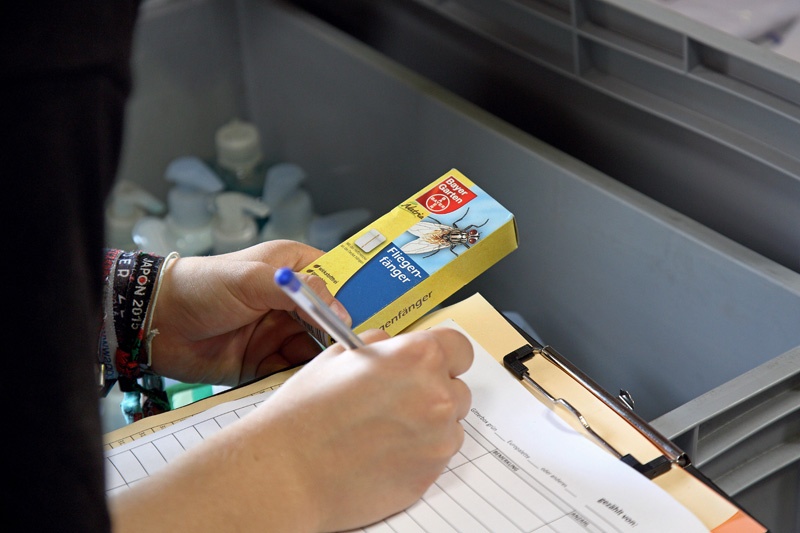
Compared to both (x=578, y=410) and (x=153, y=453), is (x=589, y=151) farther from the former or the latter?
(x=153, y=453)

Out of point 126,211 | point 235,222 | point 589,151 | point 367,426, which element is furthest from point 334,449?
point 126,211

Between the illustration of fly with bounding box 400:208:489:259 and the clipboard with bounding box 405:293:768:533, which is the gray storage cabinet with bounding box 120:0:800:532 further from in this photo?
the illustration of fly with bounding box 400:208:489:259

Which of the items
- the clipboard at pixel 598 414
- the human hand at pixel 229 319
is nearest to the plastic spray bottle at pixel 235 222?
the human hand at pixel 229 319

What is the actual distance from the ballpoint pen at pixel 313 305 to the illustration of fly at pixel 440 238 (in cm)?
14

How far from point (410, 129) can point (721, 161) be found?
0.40 m

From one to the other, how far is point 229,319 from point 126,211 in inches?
22.9

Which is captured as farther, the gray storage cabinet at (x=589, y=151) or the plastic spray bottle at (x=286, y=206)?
the plastic spray bottle at (x=286, y=206)

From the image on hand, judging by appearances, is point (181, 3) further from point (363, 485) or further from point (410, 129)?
point (363, 485)

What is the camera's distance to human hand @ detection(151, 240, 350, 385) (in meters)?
0.70

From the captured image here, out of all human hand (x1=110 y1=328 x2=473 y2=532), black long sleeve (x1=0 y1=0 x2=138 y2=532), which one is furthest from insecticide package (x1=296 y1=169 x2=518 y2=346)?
black long sleeve (x1=0 y1=0 x2=138 y2=532)

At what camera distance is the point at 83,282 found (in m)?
0.35

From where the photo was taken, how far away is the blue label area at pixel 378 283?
65 centimetres

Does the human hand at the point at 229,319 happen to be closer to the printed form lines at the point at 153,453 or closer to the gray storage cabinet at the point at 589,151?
the printed form lines at the point at 153,453

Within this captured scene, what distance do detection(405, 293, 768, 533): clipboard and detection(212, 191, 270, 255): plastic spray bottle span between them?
525 mm
